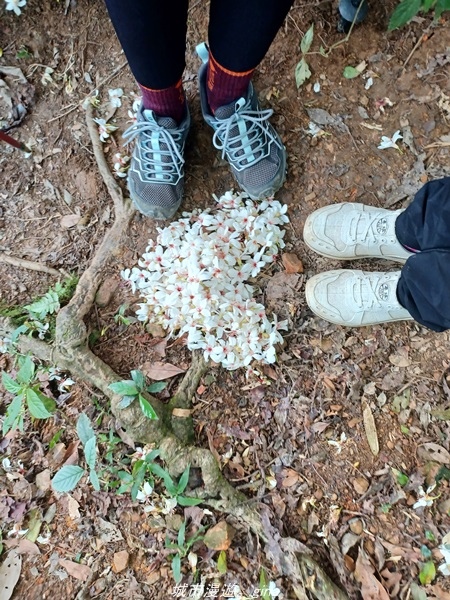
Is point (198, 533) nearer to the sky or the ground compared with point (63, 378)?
nearer to the ground

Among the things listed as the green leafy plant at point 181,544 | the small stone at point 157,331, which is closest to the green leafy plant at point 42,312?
the small stone at point 157,331

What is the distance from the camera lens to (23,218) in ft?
9.00

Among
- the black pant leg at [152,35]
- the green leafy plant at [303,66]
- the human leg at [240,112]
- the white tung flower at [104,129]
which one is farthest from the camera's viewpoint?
the white tung flower at [104,129]

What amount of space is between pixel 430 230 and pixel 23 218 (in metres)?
2.15

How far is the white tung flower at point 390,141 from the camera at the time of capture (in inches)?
103

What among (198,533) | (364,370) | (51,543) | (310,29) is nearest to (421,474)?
(364,370)

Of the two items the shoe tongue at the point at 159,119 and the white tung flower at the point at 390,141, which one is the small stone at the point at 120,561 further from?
the white tung flower at the point at 390,141

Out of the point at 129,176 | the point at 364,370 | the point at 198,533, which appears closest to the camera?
the point at 198,533

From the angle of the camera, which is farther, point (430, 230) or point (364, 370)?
point (364, 370)

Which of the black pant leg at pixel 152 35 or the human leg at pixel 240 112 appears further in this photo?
the human leg at pixel 240 112

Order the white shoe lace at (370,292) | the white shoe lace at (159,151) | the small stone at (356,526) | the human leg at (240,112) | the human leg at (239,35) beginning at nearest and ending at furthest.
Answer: the human leg at (239,35) → the human leg at (240,112) → the small stone at (356,526) → the white shoe lace at (370,292) → the white shoe lace at (159,151)

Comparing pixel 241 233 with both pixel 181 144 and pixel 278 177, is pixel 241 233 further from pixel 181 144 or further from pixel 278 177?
pixel 181 144

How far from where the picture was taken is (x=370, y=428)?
2344mm

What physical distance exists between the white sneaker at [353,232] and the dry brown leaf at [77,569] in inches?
75.3
